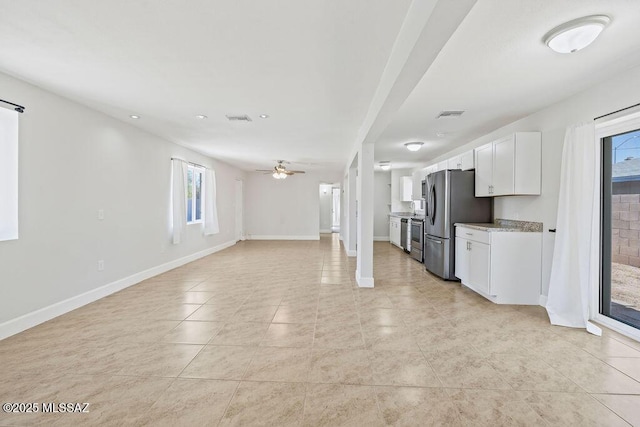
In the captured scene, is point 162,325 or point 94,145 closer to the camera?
point 162,325

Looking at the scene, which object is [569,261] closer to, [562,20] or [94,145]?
[562,20]

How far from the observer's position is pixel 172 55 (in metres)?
2.45

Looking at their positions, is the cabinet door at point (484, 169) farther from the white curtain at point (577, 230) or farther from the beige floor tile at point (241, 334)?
the beige floor tile at point (241, 334)

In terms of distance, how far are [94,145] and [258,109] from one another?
2204mm

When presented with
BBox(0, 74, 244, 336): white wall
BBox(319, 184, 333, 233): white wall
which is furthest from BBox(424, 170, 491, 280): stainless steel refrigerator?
BBox(319, 184, 333, 233): white wall

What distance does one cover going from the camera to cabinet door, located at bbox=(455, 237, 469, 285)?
450cm

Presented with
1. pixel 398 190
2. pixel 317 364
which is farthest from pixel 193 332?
pixel 398 190

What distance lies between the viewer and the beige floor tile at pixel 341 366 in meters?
2.11

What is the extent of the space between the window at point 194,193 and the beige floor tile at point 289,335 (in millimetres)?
4539

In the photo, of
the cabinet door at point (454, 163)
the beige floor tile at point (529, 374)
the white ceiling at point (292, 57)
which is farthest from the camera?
the cabinet door at point (454, 163)

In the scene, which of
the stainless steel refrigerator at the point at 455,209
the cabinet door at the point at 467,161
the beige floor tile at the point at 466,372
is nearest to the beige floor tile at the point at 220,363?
the beige floor tile at the point at 466,372

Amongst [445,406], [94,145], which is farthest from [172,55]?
[445,406]

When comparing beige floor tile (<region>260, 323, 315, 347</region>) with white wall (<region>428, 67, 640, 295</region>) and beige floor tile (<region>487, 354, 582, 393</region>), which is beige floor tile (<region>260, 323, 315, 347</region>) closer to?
beige floor tile (<region>487, 354, 582, 393</region>)

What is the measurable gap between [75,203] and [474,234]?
5.26 meters
